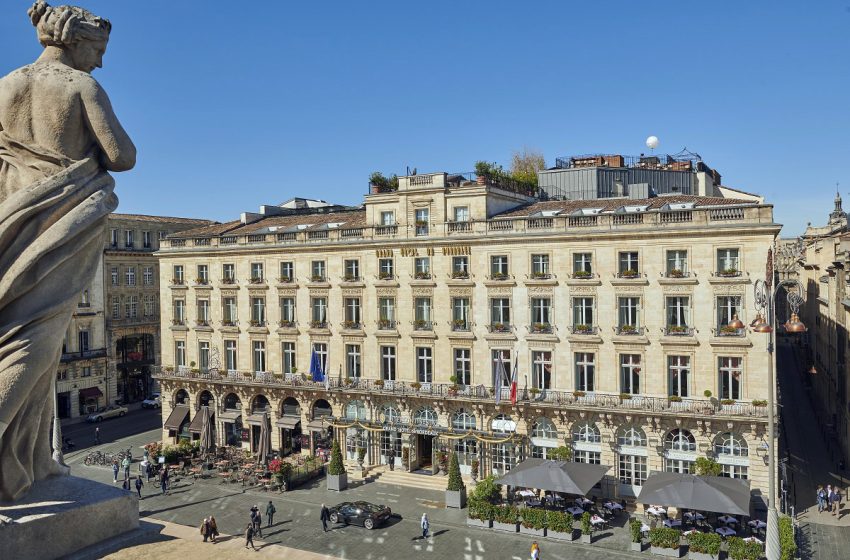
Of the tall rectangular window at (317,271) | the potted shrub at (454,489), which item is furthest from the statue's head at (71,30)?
the tall rectangular window at (317,271)

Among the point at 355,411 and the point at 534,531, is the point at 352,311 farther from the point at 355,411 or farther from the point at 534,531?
the point at 534,531

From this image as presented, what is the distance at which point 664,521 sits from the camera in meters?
37.2

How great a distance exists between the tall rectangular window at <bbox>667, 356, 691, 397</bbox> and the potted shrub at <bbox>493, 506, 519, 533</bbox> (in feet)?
39.4

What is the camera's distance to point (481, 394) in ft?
150

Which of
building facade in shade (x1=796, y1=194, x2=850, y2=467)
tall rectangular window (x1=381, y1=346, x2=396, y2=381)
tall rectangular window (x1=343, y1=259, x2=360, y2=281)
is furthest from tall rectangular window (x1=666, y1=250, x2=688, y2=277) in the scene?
tall rectangular window (x1=343, y1=259, x2=360, y2=281)

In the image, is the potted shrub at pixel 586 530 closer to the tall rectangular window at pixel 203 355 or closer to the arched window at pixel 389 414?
the arched window at pixel 389 414

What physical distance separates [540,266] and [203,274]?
2887cm

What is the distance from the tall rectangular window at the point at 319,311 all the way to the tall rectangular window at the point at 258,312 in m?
4.58

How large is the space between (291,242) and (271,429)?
47.8 ft

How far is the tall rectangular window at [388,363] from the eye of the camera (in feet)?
163

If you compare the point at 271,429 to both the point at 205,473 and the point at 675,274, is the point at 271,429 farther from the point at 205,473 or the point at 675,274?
the point at 675,274

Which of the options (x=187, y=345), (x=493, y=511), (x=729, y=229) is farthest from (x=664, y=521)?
(x=187, y=345)

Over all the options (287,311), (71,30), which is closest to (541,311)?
(287,311)

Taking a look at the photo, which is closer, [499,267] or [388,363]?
[499,267]
